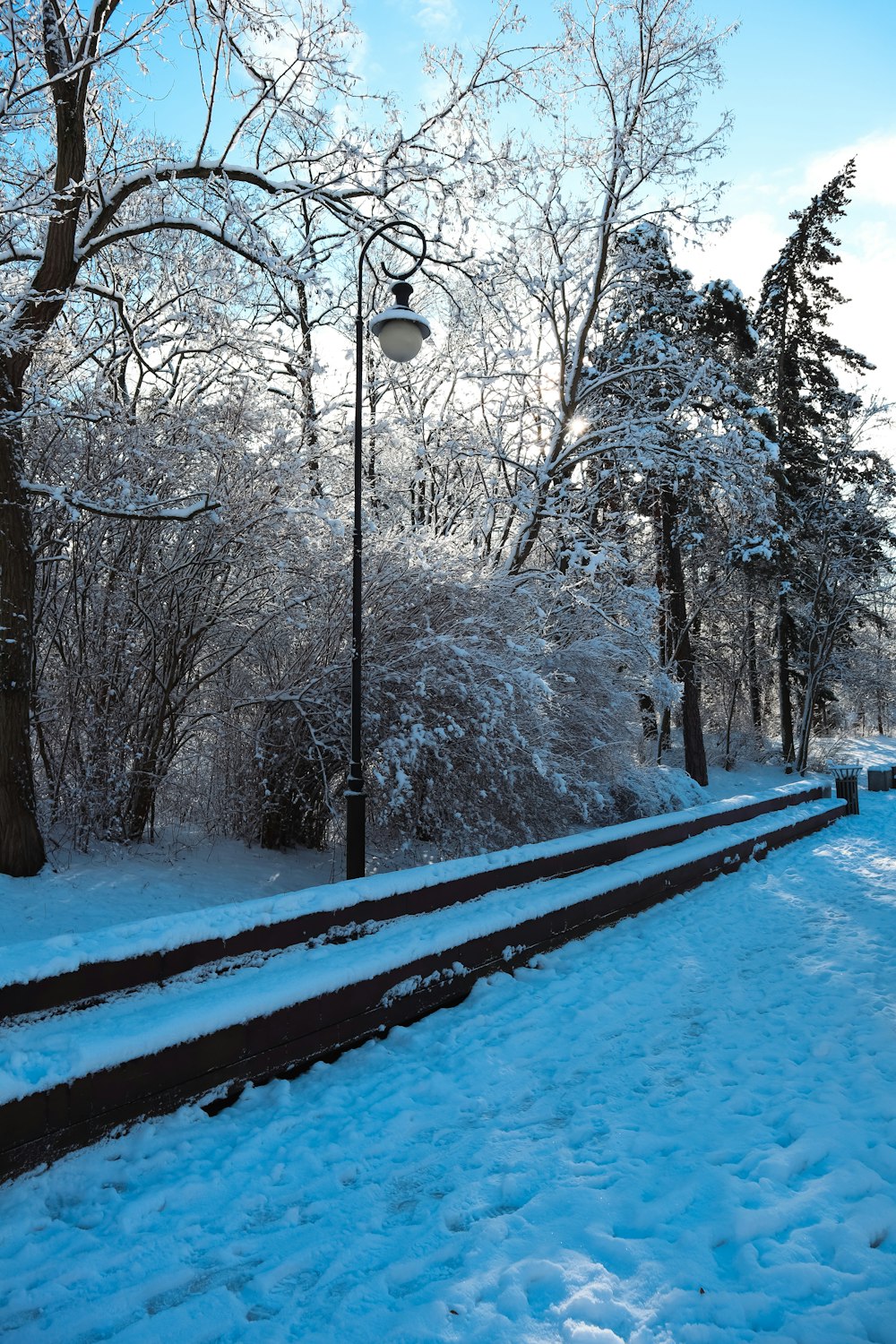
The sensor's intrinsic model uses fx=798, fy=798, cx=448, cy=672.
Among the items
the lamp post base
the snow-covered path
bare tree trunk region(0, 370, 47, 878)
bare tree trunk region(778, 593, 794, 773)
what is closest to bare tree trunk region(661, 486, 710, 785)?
bare tree trunk region(778, 593, 794, 773)

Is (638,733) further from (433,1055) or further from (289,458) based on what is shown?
(433,1055)

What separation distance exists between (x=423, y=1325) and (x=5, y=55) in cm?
870

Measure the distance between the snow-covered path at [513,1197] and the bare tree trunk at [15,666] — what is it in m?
3.44

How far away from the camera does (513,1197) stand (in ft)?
9.90

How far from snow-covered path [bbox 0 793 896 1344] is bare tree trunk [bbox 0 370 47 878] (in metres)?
3.44

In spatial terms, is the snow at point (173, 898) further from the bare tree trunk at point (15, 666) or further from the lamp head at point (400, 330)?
the lamp head at point (400, 330)

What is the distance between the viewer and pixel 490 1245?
8.88 feet

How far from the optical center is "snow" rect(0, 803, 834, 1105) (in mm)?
3273

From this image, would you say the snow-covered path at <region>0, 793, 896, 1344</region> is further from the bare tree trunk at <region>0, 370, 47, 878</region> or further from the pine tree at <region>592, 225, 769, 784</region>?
the pine tree at <region>592, 225, 769, 784</region>

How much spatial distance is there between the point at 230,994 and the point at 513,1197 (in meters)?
1.79

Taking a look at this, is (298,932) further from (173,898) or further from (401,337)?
(401,337)

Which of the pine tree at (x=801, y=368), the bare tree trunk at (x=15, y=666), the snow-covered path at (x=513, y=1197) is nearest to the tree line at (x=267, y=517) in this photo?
the bare tree trunk at (x=15, y=666)

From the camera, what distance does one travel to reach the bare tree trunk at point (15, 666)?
243 inches

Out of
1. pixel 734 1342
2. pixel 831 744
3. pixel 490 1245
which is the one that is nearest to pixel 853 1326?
pixel 734 1342
